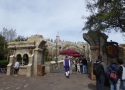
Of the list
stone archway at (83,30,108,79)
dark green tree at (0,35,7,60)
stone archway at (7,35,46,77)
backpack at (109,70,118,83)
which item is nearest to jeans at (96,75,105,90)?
backpack at (109,70,118,83)

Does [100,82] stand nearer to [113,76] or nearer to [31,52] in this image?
[113,76]

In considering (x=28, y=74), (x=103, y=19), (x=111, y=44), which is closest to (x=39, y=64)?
(x=28, y=74)

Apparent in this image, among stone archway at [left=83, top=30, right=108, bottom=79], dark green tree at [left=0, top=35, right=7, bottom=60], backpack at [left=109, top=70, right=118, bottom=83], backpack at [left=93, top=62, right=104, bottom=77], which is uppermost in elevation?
dark green tree at [left=0, top=35, right=7, bottom=60]

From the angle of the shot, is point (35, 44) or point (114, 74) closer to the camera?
point (114, 74)

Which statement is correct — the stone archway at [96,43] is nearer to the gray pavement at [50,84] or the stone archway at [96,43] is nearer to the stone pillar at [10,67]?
the gray pavement at [50,84]

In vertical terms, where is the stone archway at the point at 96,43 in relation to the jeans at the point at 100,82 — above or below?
above

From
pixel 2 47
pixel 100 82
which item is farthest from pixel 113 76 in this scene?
pixel 2 47

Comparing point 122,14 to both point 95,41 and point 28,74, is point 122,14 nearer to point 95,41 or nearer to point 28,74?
point 95,41

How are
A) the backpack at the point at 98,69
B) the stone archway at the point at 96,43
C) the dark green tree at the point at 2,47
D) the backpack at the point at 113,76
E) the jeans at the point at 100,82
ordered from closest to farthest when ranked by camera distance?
1. the backpack at the point at 113,76
2. the backpack at the point at 98,69
3. the jeans at the point at 100,82
4. the stone archway at the point at 96,43
5. the dark green tree at the point at 2,47

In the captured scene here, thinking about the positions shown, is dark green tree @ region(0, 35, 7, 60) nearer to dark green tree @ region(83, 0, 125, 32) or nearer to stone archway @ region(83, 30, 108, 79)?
stone archway @ region(83, 30, 108, 79)

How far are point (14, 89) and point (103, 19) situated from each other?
6626 mm

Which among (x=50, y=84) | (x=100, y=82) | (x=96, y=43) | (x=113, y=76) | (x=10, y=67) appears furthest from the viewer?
(x=10, y=67)

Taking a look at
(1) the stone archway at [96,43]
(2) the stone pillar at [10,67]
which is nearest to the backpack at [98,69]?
(1) the stone archway at [96,43]

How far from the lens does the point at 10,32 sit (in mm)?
52156
